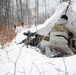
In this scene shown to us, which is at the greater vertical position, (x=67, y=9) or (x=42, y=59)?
(x=67, y=9)

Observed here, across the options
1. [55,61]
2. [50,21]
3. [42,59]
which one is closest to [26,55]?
[42,59]

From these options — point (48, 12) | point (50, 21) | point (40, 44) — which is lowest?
point (48, 12)

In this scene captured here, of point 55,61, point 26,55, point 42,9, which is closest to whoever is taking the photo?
point 55,61

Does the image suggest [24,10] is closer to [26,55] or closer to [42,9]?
[42,9]

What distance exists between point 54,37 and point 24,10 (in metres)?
42.2

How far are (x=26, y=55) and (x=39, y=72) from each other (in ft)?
4.29

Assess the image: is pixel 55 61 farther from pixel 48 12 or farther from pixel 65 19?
pixel 48 12

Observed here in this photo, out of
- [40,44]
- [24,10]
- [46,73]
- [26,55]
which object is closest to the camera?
[46,73]

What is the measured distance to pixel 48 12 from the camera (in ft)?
176

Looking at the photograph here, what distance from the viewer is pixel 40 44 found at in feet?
26.0

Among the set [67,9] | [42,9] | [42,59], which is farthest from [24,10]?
[42,59]

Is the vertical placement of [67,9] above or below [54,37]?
above

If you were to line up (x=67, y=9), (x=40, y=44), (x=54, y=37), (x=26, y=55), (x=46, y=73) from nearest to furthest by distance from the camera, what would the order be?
(x=46, y=73), (x=26, y=55), (x=54, y=37), (x=40, y=44), (x=67, y=9)

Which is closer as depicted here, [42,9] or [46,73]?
[46,73]
